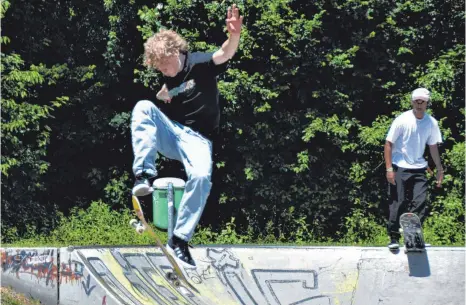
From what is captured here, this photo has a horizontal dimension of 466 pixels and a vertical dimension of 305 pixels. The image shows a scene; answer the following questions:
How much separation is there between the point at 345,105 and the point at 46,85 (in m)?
5.26

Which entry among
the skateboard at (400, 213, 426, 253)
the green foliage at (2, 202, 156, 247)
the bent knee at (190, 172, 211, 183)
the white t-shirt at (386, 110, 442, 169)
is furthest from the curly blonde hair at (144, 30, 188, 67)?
the green foliage at (2, 202, 156, 247)

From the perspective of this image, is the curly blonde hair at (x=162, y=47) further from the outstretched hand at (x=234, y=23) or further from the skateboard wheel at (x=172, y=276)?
the skateboard wheel at (x=172, y=276)

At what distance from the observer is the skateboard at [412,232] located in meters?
7.73

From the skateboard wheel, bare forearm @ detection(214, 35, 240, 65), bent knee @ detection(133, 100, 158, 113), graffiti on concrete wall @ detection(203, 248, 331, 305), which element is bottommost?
graffiti on concrete wall @ detection(203, 248, 331, 305)

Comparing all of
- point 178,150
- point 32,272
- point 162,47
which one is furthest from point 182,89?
point 32,272

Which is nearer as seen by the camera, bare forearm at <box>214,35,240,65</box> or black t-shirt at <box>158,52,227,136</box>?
bare forearm at <box>214,35,240,65</box>

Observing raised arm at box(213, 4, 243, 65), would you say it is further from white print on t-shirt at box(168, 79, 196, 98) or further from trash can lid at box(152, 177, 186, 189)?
trash can lid at box(152, 177, 186, 189)

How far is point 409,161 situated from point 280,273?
1754 mm

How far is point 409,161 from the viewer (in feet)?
27.0

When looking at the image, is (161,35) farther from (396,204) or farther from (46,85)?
(46,85)

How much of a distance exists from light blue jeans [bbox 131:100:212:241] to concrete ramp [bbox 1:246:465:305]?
118 centimetres

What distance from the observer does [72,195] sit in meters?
15.2

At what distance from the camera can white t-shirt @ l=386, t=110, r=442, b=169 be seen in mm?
8211

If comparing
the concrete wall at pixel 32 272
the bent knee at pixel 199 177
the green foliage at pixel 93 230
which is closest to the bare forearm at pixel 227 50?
the bent knee at pixel 199 177
